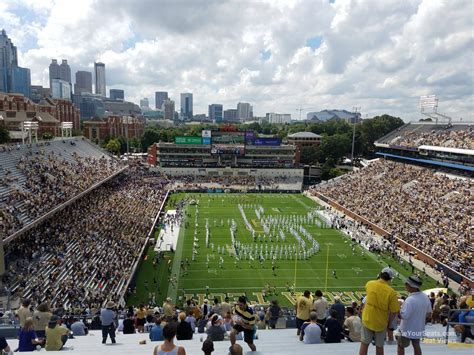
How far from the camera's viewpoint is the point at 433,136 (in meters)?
49.3

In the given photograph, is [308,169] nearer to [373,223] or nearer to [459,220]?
[373,223]

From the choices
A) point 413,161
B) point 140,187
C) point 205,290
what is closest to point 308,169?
point 413,161

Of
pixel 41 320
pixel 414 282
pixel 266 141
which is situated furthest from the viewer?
pixel 266 141

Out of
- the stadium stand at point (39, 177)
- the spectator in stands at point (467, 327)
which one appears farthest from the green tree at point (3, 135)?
the spectator in stands at point (467, 327)

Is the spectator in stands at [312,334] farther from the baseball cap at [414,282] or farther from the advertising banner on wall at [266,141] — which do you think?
the advertising banner on wall at [266,141]

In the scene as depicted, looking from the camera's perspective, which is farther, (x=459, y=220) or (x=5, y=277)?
(x=459, y=220)

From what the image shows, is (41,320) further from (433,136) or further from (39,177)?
(433,136)

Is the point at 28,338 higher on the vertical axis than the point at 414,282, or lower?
lower

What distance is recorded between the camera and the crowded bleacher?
26625 millimetres

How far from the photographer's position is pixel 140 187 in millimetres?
48656

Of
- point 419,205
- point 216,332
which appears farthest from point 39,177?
point 419,205

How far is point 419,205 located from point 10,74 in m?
184

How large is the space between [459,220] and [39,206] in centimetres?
3009

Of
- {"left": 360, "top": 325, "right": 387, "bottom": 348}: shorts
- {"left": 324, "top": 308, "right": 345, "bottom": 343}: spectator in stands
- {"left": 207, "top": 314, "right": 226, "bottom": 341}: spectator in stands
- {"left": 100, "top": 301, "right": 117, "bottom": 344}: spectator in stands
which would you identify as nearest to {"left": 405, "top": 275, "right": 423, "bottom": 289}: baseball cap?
{"left": 360, "top": 325, "right": 387, "bottom": 348}: shorts
